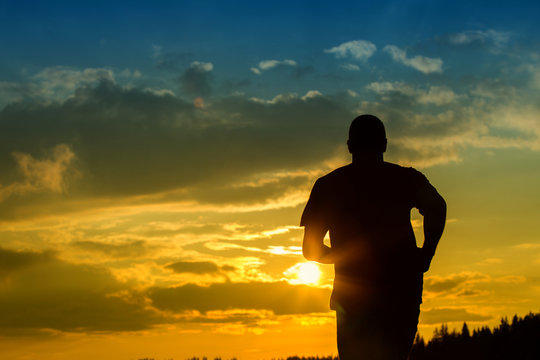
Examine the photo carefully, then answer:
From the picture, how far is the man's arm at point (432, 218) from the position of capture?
7.30 m

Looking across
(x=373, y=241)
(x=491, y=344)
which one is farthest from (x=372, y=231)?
(x=491, y=344)

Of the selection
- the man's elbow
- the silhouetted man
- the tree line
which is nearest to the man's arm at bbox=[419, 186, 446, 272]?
the silhouetted man

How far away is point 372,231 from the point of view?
278 inches

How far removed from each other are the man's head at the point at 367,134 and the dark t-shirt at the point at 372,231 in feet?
0.69

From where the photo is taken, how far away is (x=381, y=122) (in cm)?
737

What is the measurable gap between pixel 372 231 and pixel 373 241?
11cm

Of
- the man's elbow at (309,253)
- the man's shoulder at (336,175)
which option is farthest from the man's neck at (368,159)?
the man's elbow at (309,253)

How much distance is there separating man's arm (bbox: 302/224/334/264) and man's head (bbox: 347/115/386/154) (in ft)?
3.31

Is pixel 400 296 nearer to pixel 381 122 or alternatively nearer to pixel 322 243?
pixel 322 243

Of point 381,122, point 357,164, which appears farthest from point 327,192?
point 381,122

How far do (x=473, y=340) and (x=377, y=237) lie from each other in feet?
116

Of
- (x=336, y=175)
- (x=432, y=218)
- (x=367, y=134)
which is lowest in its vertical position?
(x=432, y=218)

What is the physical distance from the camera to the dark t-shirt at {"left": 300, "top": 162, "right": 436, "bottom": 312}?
7016mm

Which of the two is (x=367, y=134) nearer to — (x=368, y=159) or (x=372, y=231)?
(x=368, y=159)
